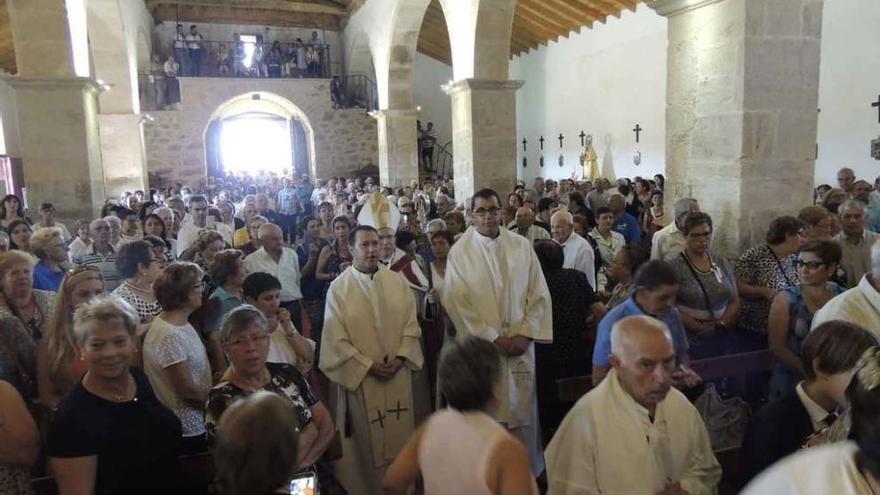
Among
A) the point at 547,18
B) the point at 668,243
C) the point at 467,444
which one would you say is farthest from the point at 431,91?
the point at 467,444

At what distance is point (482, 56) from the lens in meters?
8.50

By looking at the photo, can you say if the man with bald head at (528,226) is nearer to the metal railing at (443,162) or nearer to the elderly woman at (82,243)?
the elderly woman at (82,243)

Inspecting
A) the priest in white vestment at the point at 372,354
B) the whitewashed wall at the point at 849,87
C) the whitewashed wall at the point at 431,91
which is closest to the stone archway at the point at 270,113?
the whitewashed wall at the point at 431,91

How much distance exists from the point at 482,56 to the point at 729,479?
6831 millimetres

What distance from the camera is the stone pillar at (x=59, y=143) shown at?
6.89 metres

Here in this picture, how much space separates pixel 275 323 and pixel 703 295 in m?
2.58

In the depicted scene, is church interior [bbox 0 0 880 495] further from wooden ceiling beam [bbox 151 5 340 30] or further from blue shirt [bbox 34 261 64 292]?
blue shirt [bbox 34 261 64 292]

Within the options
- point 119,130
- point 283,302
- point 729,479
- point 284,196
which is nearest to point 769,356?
point 729,479

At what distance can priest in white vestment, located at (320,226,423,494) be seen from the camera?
361 cm

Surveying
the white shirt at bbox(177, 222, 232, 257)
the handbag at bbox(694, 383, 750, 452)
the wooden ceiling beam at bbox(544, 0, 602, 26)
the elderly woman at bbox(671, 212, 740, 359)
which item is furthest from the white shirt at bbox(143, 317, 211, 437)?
the wooden ceiling beam at bbox(544, 0, 602, 26)

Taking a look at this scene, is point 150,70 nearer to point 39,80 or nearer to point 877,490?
point 39,80

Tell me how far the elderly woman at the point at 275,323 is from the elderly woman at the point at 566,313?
1.71 metres

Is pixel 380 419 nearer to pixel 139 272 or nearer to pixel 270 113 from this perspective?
pixel 139 272

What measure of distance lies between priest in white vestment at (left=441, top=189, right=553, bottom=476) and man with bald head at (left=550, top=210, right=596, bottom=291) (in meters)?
1.12
